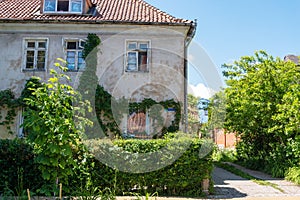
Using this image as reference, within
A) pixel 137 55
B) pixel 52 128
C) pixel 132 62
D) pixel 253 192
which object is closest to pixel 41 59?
pixel 132 62

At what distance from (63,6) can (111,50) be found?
11.5 feet

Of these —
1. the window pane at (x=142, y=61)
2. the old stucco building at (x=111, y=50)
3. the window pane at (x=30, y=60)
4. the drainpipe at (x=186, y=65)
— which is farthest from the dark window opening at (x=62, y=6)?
the drainpipe at (x=186, y=65)

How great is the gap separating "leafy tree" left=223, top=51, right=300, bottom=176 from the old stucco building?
13.9 ft

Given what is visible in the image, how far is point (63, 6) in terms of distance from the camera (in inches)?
556

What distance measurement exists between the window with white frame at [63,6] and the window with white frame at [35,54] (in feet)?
5.53

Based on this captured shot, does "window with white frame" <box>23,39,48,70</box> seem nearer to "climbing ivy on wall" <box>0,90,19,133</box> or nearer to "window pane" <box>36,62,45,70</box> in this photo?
"window pane" <box>36,62,45,70</box>

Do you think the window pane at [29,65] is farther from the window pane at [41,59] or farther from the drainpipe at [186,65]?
the drainpipe at [186,65]

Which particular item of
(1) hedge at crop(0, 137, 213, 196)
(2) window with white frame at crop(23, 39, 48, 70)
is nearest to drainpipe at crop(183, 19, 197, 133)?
(1) hedge at crop(0, 137, 213, 196)

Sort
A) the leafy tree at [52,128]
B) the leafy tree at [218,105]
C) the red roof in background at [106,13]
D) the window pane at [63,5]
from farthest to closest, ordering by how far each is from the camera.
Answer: the leafy tree at [218,105] → the window pane at [63,5] → the red roof in background at [106,13] → the leafy tree at [52,128]

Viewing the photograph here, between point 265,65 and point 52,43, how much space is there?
35.4 ft

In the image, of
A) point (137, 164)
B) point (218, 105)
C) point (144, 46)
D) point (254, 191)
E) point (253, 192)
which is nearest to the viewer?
point (137, 164)

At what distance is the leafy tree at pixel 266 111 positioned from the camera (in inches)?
465

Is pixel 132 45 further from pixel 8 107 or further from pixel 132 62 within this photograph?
pixel 8 107

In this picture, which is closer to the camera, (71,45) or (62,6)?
(71,45)
